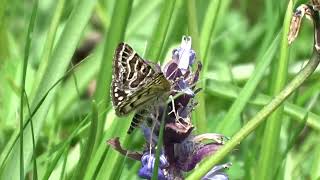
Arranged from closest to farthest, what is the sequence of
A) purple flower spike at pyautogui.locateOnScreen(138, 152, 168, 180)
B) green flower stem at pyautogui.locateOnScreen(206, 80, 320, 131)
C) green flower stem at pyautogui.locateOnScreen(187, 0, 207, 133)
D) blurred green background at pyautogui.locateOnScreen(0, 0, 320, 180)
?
purple flower spike at pyautogui.locateOnScreen(138, 152, 168, 180), blurred green background at pyautogui.locateOnScreen(0, 0, 320, 180), green flower stem at pyautogui.locateOnScreen(187, 0, 207, 133), green flower stem at pyautogui.locateOnScreen(206, 80, 320, 131)

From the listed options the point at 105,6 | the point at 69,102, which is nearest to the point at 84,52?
the point at 105,6

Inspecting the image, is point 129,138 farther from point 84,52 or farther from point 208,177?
point 84,52

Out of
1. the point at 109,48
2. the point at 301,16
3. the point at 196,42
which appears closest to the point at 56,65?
the point at 109,48

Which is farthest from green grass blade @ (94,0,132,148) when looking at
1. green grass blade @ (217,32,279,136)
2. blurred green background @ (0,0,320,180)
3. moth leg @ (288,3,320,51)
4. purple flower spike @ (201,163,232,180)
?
moth leg @ (288,3,320,51)

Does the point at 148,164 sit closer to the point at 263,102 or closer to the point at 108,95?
the point at 108,95

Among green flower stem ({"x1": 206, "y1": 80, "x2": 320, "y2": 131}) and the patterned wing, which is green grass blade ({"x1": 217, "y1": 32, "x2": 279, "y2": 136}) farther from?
the patterned wing

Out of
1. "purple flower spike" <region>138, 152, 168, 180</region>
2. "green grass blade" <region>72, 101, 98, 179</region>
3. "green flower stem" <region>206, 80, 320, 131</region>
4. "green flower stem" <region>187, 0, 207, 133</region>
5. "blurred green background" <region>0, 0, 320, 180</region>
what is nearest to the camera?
"green grass blade" <region>72, 101, 98, 179</region>
